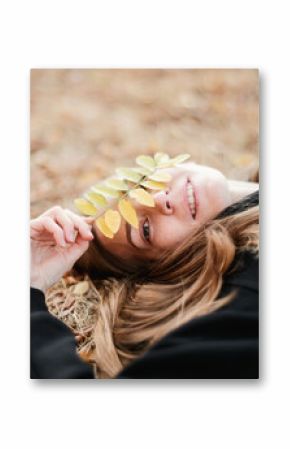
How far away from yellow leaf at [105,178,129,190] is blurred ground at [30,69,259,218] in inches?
1.0

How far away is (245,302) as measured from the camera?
1.31 meters

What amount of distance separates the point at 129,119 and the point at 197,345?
1.95ft

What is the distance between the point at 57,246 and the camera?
52.7 inches

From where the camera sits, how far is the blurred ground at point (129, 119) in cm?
135

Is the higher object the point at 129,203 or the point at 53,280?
the point at 129,203

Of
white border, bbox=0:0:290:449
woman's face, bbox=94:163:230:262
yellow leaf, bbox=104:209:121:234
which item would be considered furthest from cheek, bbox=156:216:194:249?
white border, bbox=0:0:290:449

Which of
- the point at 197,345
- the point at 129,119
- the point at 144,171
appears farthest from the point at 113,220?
the point at 197,345

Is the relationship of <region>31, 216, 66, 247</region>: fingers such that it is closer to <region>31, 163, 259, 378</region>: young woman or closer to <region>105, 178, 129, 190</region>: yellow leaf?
<region>31, 163, 259, 378</region>: young woman

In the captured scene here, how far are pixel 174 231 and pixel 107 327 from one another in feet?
0.96

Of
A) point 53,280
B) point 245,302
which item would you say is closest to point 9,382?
point 53,280

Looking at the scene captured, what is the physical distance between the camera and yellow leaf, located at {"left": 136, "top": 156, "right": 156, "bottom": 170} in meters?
1.34

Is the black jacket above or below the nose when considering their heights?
below
